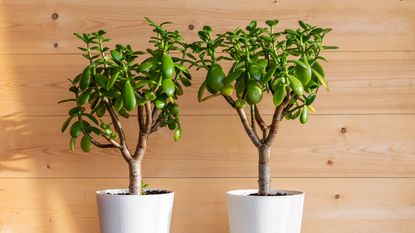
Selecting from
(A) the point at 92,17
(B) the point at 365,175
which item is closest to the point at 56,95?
Answer: (A) the point at 92,17

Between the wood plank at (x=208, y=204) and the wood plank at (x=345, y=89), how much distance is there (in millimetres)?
209

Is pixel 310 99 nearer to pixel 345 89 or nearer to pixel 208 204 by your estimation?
pixel 345 89

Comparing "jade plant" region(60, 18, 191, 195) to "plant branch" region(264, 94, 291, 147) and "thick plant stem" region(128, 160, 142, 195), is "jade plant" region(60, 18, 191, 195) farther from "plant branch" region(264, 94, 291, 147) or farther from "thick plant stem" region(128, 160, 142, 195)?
"plant branch" region(264, 94, 291, 147)

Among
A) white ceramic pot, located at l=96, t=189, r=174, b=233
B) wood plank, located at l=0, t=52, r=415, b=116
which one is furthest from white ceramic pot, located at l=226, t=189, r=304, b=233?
wood plank, located at l=0, t=52, r=415, b=116

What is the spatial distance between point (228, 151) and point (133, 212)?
397mm

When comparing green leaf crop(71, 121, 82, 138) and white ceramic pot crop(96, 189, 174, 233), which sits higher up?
green leaf crop(71, 121, 82, 138)

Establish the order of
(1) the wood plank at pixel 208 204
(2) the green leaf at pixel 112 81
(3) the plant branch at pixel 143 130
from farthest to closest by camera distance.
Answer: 1. (1) the wood plank at pixel 208 204
2. (3) the plant branch at pixel 143 130
3. (2) the green leaf at pixel 112 81

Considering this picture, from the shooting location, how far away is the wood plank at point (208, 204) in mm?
1767

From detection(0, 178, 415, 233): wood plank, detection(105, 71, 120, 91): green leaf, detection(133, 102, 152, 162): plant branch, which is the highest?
detection(105, 71, 120, 91): green leaf

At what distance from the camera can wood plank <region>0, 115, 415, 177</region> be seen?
1.77 m

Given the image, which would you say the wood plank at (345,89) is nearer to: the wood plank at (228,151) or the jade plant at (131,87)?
the wood plank at (228,151)

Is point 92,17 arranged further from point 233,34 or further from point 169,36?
point 233,34

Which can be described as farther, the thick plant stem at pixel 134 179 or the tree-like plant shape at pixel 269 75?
the thick plant stem at pixel 134 179

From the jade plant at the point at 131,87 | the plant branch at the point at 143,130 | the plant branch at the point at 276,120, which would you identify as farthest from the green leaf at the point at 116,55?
the plant branch at the point at 276,120
